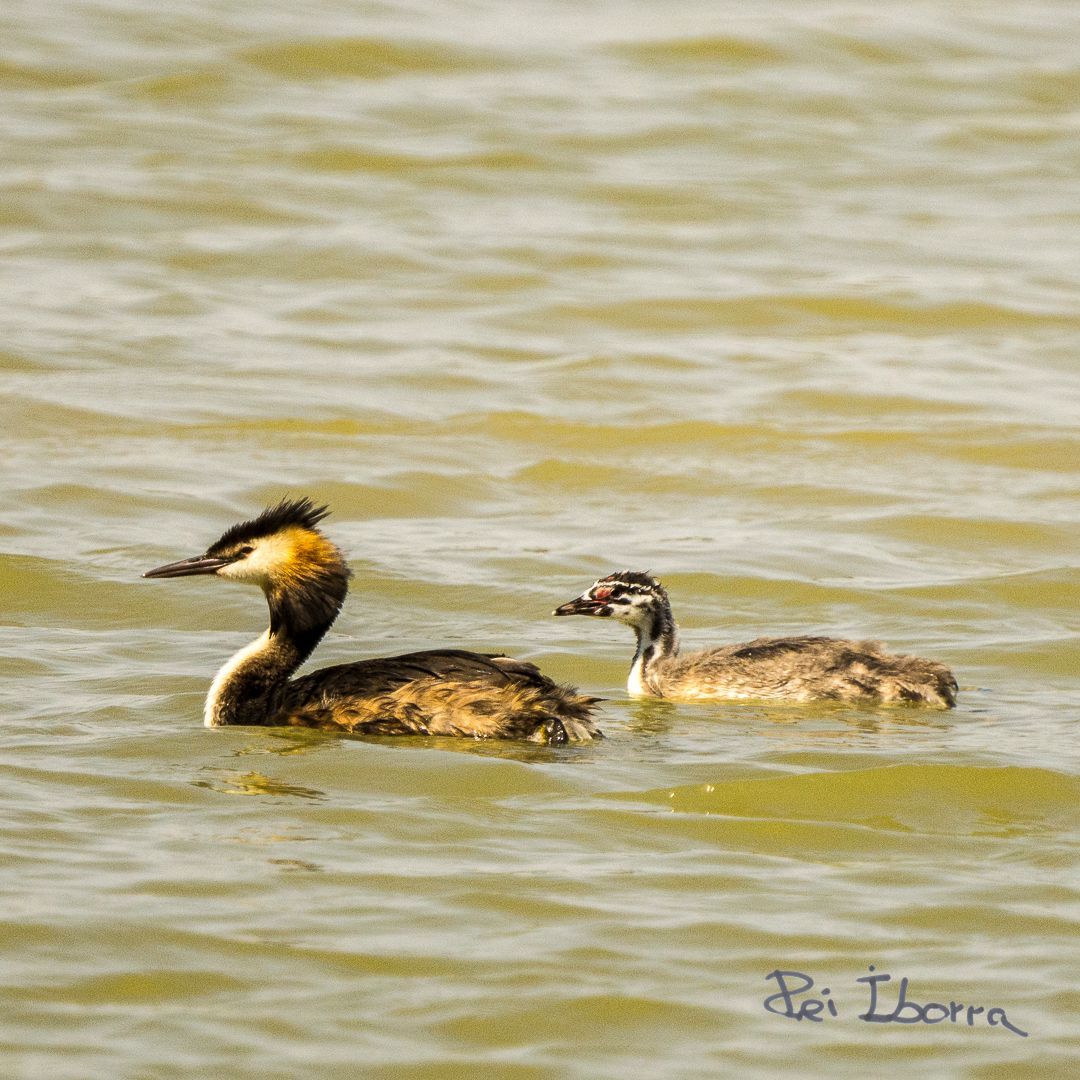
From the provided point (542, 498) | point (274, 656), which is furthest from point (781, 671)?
point (542, 498)

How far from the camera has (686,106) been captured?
2358 cm

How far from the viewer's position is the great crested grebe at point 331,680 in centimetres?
830

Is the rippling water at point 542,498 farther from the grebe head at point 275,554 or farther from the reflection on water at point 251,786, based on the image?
the grebe head at point 275,554

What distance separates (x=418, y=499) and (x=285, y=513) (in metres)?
4.15

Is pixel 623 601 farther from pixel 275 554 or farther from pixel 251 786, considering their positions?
pixel 251 786

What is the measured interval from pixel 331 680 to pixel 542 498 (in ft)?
15.4

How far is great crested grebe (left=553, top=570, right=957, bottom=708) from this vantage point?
9172 millimetres

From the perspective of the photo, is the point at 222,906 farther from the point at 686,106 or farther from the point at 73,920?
the point at 686,106
